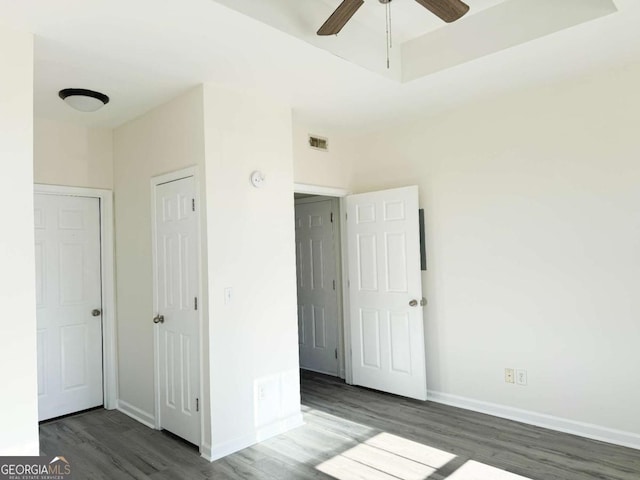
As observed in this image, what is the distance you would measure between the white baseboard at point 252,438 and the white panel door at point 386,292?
1.04 metres

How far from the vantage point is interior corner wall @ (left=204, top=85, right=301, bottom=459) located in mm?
3047

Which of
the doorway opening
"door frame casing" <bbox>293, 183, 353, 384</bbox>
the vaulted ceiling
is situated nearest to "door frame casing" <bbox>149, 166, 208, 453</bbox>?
the vaulted ceiling

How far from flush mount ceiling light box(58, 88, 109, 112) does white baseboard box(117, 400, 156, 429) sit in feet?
7.96

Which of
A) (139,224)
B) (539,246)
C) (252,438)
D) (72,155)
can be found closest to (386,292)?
(539,246)

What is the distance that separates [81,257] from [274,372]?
2.02 metres

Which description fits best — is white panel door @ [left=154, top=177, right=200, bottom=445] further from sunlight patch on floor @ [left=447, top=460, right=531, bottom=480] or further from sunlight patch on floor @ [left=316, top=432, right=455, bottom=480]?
sunlight patch on floor @ [left=447, top=460, right=531, bottom=480]

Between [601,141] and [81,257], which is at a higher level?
[601,141]

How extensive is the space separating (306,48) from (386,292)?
7.75ft

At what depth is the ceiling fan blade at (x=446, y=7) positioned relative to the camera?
2074 millimetres

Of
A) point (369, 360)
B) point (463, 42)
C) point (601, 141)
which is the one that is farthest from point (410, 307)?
point (463, 42)

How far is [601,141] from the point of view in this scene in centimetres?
307

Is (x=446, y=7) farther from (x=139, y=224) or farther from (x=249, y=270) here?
(x=139, y=224)

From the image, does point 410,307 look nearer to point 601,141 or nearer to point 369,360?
point 369,360

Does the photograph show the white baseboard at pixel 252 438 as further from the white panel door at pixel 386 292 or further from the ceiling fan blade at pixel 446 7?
the ceiling fan blade at pixel 446 7
